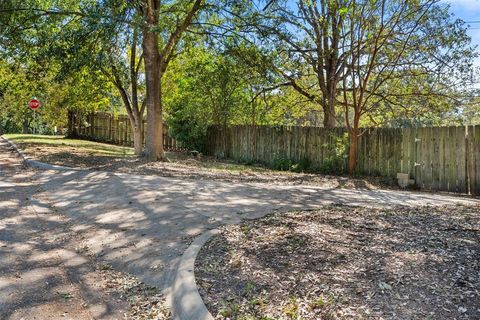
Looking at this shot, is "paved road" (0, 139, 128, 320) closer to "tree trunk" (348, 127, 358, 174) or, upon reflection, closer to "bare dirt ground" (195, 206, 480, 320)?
"bare dirt ground" (195, 206, 480, 320)

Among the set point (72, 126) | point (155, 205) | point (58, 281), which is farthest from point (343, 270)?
point (72, 126)

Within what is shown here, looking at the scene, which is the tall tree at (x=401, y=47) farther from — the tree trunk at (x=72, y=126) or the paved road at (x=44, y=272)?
the tree trunk at (x=72, y=126)

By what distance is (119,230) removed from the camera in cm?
513

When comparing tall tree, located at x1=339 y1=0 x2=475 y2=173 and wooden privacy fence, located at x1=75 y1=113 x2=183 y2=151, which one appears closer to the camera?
tall tree, located at x1=339 y1=0 x2=475 y2=173

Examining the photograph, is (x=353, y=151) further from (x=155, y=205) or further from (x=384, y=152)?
(x=155, y=205)

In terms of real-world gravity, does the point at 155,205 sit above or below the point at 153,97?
below

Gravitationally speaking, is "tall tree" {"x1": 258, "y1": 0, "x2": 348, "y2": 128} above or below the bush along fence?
above

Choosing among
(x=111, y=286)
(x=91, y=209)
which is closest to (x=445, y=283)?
(x=111, y=286)

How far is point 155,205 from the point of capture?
6129 mm

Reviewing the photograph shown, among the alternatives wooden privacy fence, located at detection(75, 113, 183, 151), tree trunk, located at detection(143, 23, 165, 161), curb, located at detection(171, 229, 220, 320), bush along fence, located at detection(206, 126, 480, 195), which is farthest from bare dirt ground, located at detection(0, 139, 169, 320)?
wooden privacy fence, located at detection(75, 113, 183, 151)

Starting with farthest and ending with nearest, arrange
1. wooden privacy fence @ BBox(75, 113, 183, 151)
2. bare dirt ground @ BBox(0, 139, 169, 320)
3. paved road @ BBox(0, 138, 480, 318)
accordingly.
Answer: wooden privacy fence @ BBox(75, 113, 183, 151), paved road @ BBox(0, 138, 480, 318), bare dirt ground @ BBox(0, 139, 169, 320)

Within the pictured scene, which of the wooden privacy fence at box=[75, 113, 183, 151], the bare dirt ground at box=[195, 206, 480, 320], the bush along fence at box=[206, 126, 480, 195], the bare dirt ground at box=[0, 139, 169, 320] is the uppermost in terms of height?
the wooden privacy fence at box=[75, 113, 183, 151]

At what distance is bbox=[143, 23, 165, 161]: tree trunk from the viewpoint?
1179cm

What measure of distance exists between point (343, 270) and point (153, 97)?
9.61m
